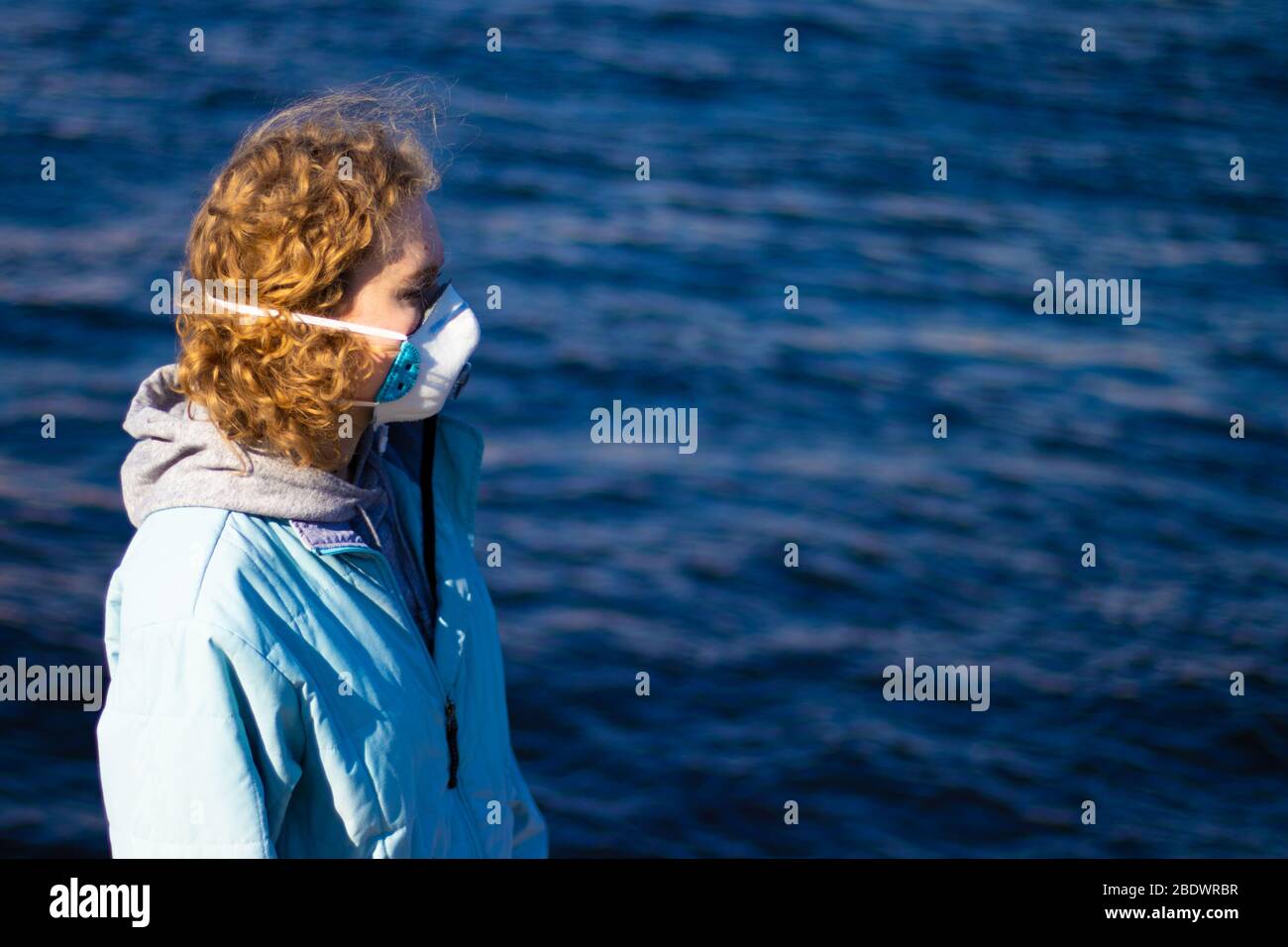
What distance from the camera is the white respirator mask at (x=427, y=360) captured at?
2182 millimetres

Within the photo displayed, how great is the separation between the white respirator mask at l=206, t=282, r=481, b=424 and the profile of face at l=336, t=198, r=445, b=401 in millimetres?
14

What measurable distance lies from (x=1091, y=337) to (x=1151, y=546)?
1595 millimetres

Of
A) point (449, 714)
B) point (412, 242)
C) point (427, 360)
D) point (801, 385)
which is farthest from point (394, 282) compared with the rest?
point (801, 385)

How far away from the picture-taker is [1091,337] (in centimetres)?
738

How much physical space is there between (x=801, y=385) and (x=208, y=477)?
4.98 meters

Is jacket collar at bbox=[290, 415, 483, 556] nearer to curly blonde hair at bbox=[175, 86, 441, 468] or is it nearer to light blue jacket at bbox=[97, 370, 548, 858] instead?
light blue jacket at bbox=[97, 370, 548, 858]

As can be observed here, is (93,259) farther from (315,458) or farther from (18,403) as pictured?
(315,458)

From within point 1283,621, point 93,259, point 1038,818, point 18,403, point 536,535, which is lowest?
point 1038,818

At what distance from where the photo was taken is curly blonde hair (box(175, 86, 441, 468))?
6.64ft

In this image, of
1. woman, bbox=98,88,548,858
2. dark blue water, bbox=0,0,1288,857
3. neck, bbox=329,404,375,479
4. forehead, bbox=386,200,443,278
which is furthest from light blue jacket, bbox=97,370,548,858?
dark blue water, bbox=0,0,1288,857

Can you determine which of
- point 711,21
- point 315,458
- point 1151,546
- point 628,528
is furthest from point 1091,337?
point 315,458

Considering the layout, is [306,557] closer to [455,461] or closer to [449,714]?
[449,714]

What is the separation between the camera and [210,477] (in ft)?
6.36

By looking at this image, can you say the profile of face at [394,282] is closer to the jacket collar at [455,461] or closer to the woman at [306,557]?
the woman at [306,557]
